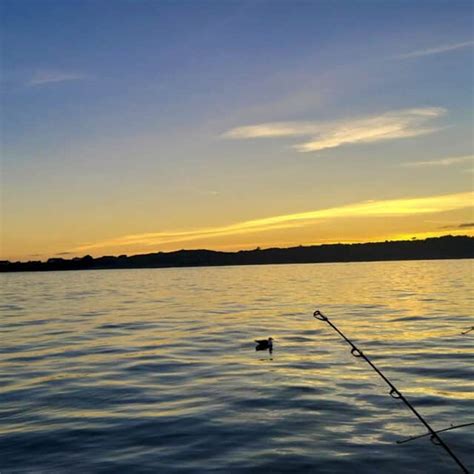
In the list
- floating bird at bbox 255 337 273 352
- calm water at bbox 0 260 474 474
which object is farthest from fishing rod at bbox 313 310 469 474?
floating bird at bbox 255 337 273 352


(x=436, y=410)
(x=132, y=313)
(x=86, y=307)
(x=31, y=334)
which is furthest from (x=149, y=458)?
(x=86, y=307)

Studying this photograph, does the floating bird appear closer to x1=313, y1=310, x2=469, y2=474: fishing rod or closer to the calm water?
the calm water

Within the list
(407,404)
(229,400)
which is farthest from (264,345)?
(407,404)

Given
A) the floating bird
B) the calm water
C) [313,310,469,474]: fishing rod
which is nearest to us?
[313,310,469,474]: fishing rod

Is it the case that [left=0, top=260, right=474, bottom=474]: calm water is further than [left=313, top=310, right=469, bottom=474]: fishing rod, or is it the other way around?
[left=0, top=260, right=474, bottom=474]: calm water

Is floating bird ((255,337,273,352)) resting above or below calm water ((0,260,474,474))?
above

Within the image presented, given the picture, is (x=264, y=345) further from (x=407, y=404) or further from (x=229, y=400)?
(x=407, y=404)

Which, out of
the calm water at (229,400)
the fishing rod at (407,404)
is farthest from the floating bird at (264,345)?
the fishing rod at (407,404)

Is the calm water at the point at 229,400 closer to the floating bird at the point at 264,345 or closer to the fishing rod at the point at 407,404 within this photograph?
the floating bird at the point at 264,345

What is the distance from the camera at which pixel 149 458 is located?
1109cm

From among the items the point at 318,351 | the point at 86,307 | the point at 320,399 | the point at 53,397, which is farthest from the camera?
the point at 86,307

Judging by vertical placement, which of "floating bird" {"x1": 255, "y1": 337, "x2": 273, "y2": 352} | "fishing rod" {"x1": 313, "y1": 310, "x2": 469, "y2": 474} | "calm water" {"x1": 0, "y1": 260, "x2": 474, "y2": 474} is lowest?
"calm water" {"x1": 0, "y1": 260, "x2": 474, "y2": 474}

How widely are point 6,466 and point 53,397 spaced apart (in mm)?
5399

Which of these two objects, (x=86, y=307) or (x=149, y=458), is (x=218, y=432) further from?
(x=86, y=307)
